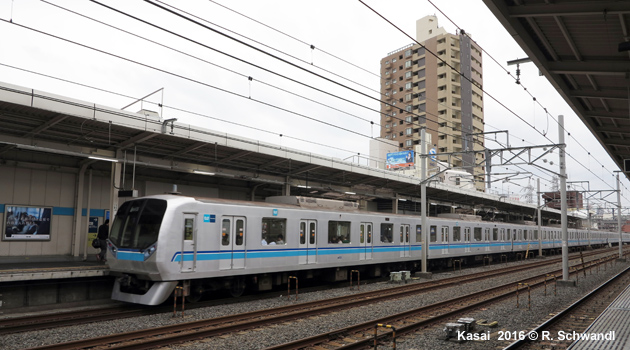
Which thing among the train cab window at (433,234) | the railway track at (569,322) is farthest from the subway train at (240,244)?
the railway track at (569,322)

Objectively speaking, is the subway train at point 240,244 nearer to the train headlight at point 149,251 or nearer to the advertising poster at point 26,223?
the train headlight at point 149,251

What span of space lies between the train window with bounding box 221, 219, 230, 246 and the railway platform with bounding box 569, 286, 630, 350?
8.01 m

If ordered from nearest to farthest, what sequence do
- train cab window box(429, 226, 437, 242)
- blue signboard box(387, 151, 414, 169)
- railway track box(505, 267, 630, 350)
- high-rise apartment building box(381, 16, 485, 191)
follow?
1. railway track box(505, 267, 630, 350)
2. train cab window box(429, 226, 437, 242)
3. blue signboard box(387, 151, 414, 169)
4. high-rise apartment building box(381, 16, 485, 191)

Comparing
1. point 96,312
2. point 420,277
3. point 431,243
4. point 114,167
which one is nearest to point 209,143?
point 114,167

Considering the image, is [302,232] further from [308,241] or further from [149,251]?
[149,251]

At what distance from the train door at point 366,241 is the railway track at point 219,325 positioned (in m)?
3.08

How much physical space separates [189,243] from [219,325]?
2550 millimetres

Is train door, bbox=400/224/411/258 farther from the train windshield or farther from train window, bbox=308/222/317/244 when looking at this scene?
the train windshield

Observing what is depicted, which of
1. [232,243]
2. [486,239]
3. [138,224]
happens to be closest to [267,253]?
[232,243]

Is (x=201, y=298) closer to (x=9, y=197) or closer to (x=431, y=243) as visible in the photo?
(x=9, y=197)

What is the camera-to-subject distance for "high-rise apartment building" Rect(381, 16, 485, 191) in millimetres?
66000

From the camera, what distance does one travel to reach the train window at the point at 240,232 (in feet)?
39.8

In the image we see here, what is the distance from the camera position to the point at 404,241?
19.2m

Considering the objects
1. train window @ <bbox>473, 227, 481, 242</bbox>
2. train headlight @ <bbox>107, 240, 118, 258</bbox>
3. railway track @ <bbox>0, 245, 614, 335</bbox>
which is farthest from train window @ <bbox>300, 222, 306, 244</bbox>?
train window @ <bbox>473, 227, 481, 242</bbox>
